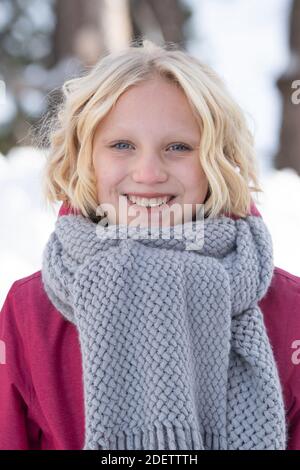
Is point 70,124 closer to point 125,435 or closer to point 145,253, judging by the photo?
point 145,253

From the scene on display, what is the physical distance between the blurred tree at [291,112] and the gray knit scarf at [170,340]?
2.42 meters

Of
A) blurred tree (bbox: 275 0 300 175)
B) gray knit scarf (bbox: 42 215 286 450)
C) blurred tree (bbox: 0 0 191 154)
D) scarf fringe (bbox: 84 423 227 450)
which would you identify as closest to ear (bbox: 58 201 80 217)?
gray knit scarf (bbox: 42 215 286 450)

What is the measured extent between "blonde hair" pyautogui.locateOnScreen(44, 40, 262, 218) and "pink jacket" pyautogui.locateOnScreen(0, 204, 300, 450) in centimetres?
20

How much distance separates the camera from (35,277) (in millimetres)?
1447

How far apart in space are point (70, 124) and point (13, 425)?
564mm

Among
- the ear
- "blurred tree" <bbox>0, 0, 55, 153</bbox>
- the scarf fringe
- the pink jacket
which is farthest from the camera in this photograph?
"blurred tree" <bbox>0, 0, 55, 153</bbox>

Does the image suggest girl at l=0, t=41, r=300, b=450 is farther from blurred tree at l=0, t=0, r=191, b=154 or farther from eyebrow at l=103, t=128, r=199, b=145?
blurred tree at l=0, t=0, r=191, b=154

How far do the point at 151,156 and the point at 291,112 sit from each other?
8.14 ft

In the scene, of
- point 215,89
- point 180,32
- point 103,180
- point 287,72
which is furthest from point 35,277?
point 180,32

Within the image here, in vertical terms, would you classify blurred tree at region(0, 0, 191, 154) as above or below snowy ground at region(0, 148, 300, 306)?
above

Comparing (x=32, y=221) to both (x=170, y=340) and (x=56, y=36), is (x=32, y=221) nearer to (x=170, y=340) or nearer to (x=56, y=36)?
(x=170, y=340)

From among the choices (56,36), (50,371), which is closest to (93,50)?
(56,36)

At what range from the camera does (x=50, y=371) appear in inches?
52.1

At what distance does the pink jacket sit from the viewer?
1.31m
